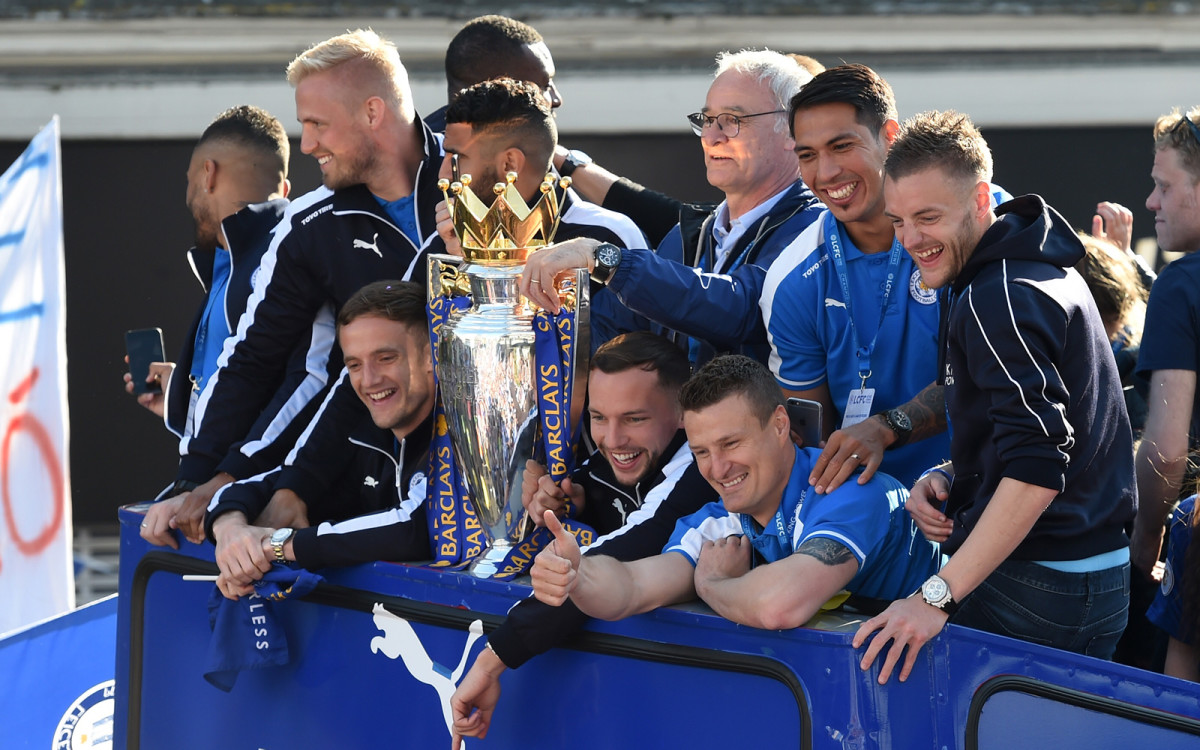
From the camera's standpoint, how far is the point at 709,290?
9.43 ft

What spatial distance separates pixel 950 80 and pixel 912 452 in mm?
4864

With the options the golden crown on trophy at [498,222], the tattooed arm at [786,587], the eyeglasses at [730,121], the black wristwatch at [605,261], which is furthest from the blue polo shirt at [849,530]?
the eyeglasses at [730,121]

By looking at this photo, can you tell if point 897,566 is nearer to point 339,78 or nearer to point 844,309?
point 844,309

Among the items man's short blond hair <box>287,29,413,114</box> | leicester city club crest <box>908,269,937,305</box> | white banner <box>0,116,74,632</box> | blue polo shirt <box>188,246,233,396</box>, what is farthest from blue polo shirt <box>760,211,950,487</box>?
white banner <box>0,116,74,632</box>

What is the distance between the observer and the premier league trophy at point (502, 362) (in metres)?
2.82

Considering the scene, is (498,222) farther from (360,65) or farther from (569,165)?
(569,165)

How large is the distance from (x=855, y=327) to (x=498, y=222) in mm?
769

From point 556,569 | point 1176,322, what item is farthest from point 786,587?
point 1176,322

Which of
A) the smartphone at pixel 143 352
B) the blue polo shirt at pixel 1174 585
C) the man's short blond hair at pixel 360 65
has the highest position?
the man's short blond hair at pixel 360 65

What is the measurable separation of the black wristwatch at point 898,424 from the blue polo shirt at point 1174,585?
55 cm

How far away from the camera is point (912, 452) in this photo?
2.85 metres

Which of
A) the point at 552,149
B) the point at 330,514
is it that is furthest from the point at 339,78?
the point at 330,514

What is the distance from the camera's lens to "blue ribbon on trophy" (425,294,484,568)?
2961 mm

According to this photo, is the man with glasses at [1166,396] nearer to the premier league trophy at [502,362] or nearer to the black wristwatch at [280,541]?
the premier league trophy at [502,362]
